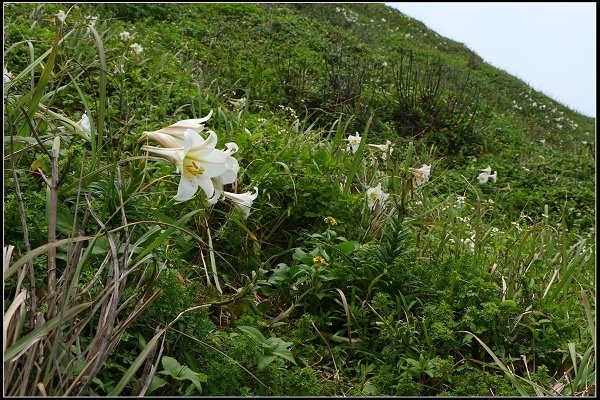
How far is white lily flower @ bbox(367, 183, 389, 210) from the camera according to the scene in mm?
2904

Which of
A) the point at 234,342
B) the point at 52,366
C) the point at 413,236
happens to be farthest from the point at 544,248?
the point at 52,366

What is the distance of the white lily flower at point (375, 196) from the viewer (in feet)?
9.53

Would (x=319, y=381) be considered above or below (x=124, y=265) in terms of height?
below

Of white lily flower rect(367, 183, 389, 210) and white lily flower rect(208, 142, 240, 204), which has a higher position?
white lily flower rect(208, 142, 240, 204)

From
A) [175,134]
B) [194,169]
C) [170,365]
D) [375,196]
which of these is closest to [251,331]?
[170,365]

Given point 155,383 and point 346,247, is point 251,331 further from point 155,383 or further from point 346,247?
point 346,247

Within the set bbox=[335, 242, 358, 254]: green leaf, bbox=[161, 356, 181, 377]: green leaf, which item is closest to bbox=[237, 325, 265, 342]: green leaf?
bbox=[161, 356, 181, 377]: green leaf

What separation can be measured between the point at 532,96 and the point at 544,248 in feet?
43.6

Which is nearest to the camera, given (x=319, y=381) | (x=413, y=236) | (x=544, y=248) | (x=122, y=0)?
(x=319, y=381)

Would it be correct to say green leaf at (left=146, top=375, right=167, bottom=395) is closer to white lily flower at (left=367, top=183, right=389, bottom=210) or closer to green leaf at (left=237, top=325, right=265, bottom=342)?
green leaf at (left=237, top=325, right=265, bottom=342)

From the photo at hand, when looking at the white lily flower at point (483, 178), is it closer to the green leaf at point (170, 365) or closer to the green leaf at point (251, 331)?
the green leaf at point (251, 331)

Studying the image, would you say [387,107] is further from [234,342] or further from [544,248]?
[234,342]

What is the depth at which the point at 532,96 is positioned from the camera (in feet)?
51.9

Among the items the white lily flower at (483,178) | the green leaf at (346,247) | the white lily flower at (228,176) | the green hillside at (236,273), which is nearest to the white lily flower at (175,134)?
the green hillside at (236,273)
